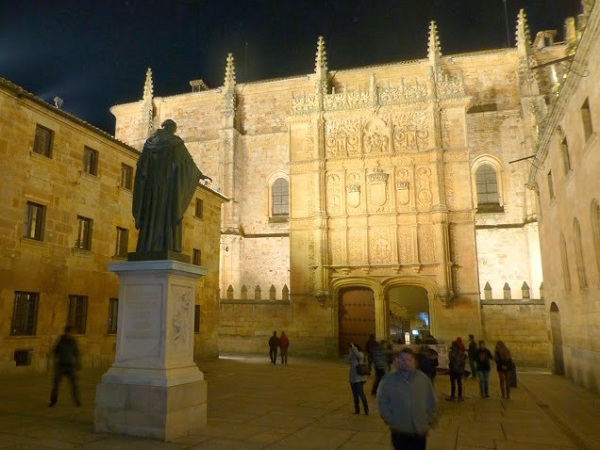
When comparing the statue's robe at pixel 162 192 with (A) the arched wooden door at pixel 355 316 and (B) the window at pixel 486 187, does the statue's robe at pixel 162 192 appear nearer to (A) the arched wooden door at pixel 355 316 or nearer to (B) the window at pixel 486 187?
(A) the arched wooden door at pixel 355 316

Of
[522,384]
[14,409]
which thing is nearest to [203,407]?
[14,409]

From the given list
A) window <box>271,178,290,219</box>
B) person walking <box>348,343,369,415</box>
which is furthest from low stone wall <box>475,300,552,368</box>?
person walking <box>348,343,369,415</box>

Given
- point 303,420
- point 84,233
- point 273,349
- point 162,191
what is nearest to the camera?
point 162,191

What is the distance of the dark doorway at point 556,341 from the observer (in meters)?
18.4

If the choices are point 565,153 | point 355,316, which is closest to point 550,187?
point 565,153

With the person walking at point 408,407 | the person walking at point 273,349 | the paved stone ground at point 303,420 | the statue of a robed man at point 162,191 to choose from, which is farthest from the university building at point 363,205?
the person walking at point 408,407

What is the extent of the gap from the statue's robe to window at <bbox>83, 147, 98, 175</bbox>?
11.1 meters

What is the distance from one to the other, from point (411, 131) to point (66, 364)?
2205 cm

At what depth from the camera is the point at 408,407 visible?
4398 millimetres

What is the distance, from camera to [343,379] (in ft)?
53.0

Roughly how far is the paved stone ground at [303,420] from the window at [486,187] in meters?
17.6

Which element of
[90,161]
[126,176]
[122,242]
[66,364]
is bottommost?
[66,364]

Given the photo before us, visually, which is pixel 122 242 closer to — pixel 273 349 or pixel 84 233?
pixel 84 233

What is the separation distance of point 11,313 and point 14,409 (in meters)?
6.42
